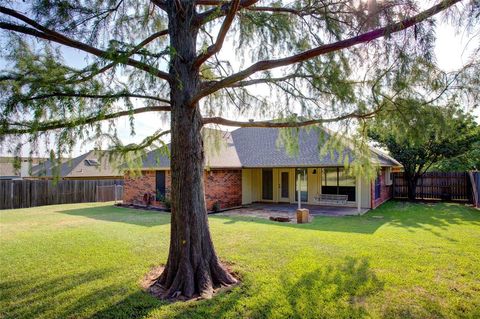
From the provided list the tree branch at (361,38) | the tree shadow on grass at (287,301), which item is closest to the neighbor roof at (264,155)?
the tree shadow on grass at (287,301)

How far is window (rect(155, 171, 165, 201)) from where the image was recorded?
17.0 m

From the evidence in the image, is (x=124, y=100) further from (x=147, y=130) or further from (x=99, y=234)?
(x=99, y=234)

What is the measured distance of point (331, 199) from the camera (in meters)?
17.0

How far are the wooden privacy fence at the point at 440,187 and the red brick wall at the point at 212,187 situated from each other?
11779 millimetres

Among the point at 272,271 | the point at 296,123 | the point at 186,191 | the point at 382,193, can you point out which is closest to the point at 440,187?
the point at 382,193

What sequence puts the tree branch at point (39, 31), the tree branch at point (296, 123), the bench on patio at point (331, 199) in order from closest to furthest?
the tree branch at point (39, 31) < the tree branch at point (296, 123) < the bench on patio at point (331, 199)

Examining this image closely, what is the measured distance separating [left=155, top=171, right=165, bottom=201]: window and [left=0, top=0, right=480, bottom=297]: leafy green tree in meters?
10.2

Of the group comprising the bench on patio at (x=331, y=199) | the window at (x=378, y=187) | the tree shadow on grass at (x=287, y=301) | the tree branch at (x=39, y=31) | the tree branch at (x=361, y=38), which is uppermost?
the tree branch at (x=39, y=31)

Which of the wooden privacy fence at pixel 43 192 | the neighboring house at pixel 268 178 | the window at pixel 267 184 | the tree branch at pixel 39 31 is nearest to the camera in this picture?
the tree branch at pixel 39 31

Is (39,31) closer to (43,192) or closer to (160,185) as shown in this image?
(160,185)

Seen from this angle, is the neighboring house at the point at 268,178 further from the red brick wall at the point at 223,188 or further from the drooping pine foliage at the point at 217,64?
the drooping pine foliage at the point at 217,64

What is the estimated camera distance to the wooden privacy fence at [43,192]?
18.2m

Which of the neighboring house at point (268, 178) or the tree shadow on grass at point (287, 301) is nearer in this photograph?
the tree shadow on grass at point (287, 301)

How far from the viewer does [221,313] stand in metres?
4.29
